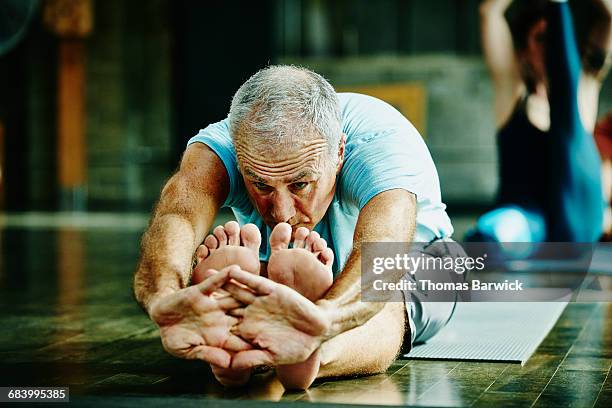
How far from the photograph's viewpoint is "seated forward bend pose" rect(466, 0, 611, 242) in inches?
185

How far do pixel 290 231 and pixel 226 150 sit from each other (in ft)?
1.54

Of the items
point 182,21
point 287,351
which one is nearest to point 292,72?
point 287,351

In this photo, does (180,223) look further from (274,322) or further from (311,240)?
(274,322)

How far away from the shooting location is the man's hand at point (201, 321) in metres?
2.11

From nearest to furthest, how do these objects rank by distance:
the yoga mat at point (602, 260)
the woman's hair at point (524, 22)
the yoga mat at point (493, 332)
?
the yoga mat at point (493, 332) < the woman's hair at point (524, 22) < the yoga mat at point (602, 260)

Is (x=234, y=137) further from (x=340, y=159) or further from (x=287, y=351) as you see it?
(x=287, y=351)

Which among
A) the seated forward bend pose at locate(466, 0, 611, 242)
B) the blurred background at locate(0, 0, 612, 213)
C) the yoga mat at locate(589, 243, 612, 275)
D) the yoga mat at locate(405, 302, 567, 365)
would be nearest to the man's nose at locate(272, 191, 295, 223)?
the yoga mat at locate(405, 302, 567, 365)

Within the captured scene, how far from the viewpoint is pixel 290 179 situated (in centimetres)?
244

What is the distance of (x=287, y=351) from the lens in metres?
2.13

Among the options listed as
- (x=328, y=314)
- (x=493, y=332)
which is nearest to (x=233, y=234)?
(x=328, y=314)

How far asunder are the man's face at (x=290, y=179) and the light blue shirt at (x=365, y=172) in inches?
3.1

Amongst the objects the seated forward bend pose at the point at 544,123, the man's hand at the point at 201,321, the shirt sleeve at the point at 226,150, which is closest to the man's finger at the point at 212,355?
the man's hand at the point at 201,321

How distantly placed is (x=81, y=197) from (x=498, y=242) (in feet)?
29.7

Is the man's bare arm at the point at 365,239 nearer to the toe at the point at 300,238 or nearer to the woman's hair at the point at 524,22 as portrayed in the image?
the toe at the point at 300,238
